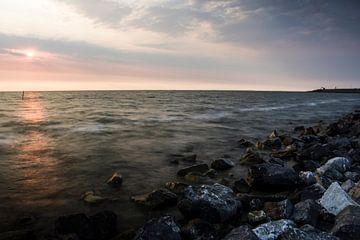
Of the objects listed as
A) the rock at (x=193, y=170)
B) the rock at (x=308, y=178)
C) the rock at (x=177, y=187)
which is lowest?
the rock at (x=177, y=187)

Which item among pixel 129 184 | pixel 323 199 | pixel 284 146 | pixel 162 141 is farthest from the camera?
pixel 162 141

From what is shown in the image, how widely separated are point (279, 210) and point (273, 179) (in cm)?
227

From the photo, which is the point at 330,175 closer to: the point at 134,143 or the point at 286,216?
the point at 286,216

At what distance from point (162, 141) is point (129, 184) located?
833 centimetres

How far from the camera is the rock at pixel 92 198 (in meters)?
8.37

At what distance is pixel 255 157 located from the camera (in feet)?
41.3

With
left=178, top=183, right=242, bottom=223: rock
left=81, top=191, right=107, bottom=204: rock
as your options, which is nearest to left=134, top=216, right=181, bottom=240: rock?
left=178, top=183, right=242, bottom=223: rock

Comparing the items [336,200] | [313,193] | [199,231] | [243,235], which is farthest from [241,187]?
[243,235]

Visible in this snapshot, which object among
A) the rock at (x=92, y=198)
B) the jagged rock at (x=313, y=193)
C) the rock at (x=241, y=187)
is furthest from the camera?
the rock at (x=241, y=187)

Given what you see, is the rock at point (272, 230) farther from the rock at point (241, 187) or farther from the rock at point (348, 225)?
the rock at point (241, 187)

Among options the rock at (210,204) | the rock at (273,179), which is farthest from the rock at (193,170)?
the rock at (210,204)

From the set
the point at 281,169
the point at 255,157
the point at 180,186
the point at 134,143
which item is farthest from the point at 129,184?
the point at 134,143

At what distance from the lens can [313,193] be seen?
798cm

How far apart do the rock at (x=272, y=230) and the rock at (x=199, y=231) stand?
2.68 feet
